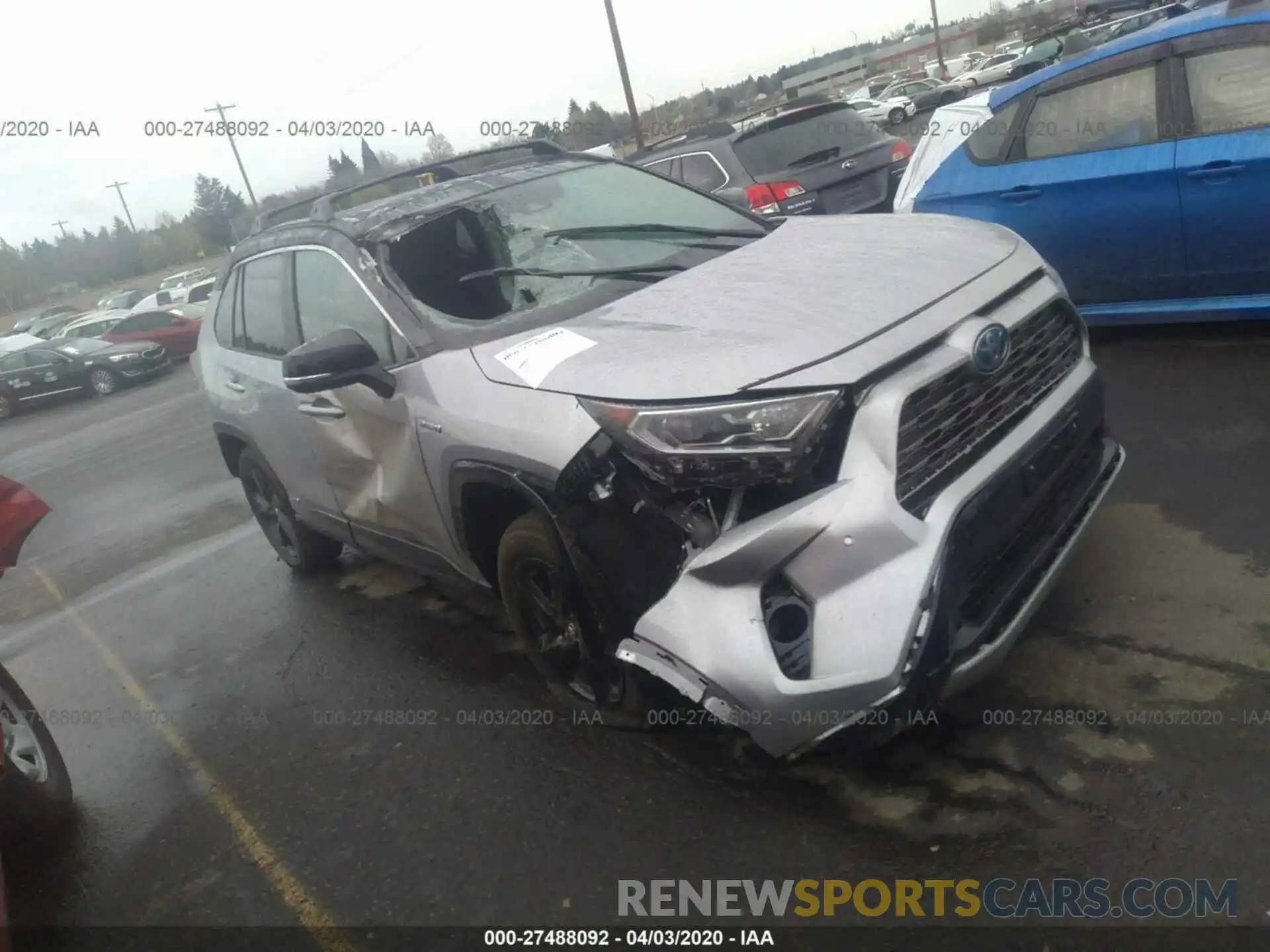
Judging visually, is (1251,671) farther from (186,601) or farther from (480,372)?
(186,601)

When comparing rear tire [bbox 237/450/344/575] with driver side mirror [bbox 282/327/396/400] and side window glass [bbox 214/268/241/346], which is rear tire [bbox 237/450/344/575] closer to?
side window glass [bbox 214/268/241/346]

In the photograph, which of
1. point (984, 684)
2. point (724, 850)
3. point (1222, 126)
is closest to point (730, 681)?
point (724, 850)

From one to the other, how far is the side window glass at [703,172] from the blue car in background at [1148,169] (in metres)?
2.75

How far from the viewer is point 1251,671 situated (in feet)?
9.90

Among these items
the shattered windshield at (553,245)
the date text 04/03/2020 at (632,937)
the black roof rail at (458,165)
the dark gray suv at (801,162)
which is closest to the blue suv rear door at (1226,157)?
the shattered windshield at (553,245)

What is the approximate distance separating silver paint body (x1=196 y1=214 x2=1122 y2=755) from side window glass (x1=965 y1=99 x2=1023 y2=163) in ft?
7.83

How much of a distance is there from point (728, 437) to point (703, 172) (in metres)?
6.42

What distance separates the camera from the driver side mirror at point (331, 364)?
346 cm

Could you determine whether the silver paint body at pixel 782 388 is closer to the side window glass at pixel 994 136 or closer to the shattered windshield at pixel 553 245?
the shattered windshield at pixel 553 245

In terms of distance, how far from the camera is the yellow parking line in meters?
3.07

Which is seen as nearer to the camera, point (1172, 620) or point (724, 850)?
point (724, 850)

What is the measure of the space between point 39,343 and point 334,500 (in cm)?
2056

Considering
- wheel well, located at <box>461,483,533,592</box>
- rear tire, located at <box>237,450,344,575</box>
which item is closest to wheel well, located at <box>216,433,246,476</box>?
rear tire, located at <box>237,450,344,575</box>

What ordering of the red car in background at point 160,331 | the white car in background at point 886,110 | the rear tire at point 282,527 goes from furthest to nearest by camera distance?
the white car in background at point 886,110 → the red car in background at point 160,331 → the rear tire at point 282,527
